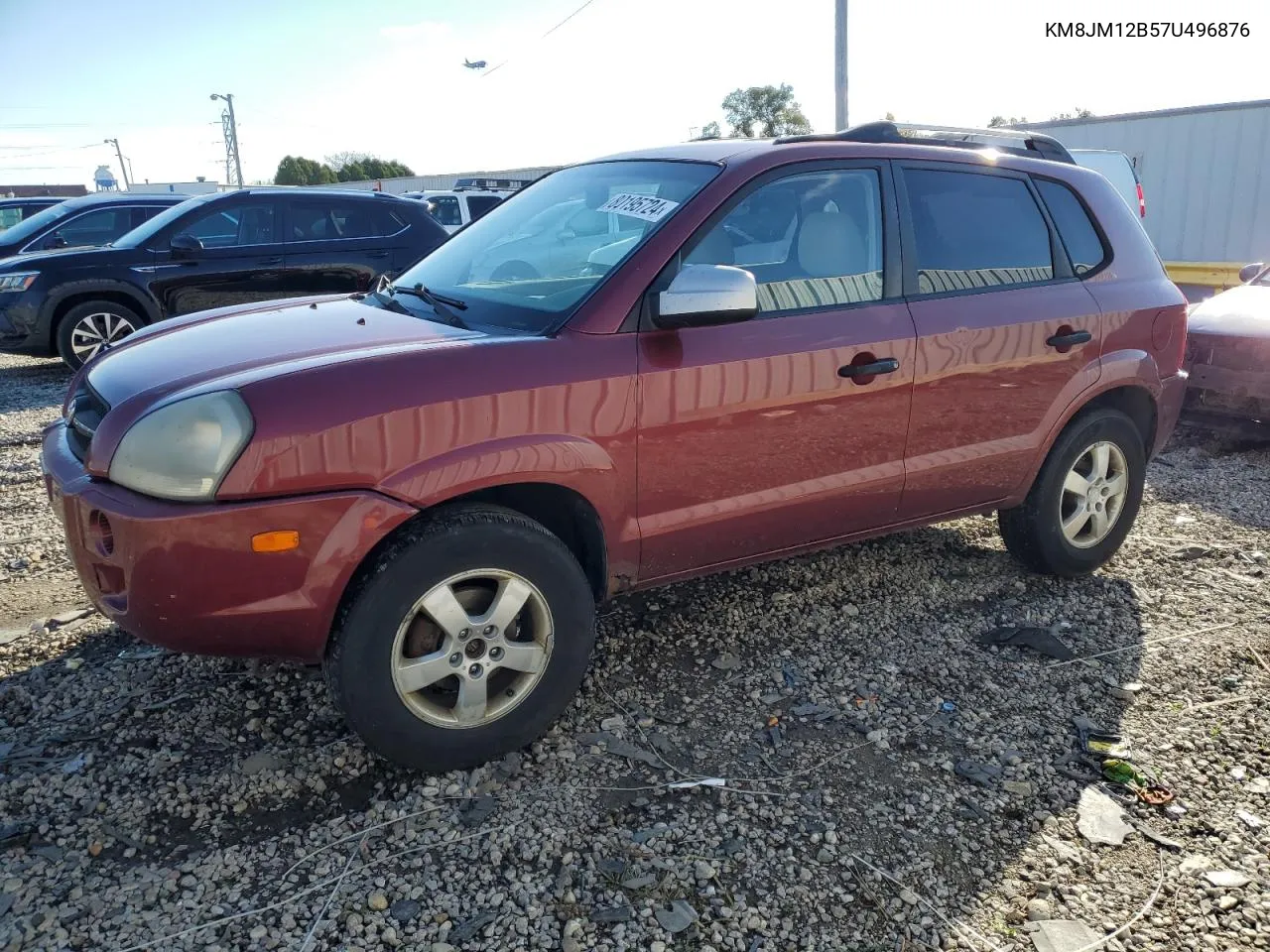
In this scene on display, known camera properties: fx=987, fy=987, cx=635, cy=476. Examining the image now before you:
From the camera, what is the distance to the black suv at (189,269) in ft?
28.5

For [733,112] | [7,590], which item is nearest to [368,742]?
[7,590]

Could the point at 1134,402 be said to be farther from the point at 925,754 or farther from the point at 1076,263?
the point at 925,754

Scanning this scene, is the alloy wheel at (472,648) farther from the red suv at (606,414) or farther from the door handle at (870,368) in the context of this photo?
the door handle at (870,368)

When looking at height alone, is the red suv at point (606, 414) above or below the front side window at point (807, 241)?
below

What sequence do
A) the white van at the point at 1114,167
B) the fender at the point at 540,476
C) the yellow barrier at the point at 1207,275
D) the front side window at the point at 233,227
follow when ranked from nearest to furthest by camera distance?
the fender at the point at 540,476
the front side window at the point at 233,227
the yellow barrier at the point at 1207,275
the white van at the point at 1114,167

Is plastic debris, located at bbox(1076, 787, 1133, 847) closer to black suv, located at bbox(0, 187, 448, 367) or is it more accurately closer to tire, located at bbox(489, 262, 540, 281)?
tire, located at bbox(489, 262, 540, 281)

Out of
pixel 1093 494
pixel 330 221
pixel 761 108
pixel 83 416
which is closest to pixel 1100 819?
pixel 1093 494

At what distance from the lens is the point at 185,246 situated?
8.57m

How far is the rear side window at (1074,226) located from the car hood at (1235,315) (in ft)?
9.88

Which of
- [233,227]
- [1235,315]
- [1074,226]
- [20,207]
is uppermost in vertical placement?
[20,207]

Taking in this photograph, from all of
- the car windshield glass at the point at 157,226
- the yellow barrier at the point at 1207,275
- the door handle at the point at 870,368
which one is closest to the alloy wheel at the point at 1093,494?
the door handle at the point at 870,368

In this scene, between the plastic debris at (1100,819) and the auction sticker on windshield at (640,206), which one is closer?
the plastic debris at (1100,819)

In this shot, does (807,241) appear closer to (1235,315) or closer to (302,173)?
(1235,315)

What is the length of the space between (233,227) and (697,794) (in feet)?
25.6
